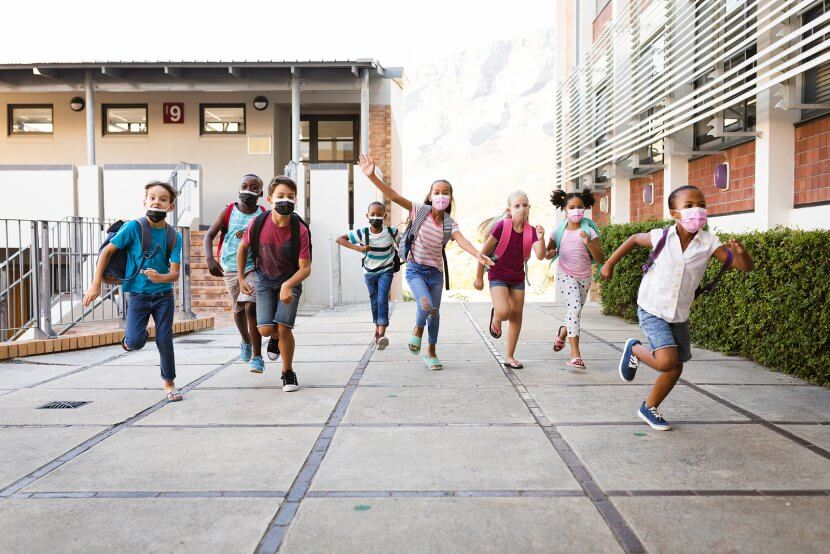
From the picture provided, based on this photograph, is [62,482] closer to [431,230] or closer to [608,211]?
[431,230]

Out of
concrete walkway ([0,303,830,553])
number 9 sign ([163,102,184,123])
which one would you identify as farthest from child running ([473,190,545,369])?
number 9 sign ([163,102,184,123])

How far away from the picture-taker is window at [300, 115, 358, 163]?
2234 centimetres

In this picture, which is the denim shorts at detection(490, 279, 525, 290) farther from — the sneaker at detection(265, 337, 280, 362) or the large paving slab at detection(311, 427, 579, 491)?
the large paving slab at detection(311, 427, 579, 491)

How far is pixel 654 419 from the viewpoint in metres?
4.68

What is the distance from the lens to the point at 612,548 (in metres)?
2.84

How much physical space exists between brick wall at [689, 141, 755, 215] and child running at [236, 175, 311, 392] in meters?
6.19

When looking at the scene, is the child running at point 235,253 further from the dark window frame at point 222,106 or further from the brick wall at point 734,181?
the dark window frame at point 222,106

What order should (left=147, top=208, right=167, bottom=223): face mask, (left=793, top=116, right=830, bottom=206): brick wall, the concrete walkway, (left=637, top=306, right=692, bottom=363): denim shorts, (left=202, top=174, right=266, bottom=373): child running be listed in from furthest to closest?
(left=793, top=116, right=830, bottom=206): brick wall → (left=202, top=174, right=266, bottom=373): child running → (left=147, top=208, right=167, bottom=223): face mask → (left=637, top=306, right=692, bottom=363): denim shorts → the concrete walkway

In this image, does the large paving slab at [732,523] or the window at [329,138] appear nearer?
the large paving slab at [732,523]

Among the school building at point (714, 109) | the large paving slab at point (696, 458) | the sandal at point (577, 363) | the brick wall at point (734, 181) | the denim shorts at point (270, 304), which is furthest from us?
the brick wall at point (734, 181)

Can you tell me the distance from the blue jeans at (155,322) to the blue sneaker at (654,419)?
3489 millimetres

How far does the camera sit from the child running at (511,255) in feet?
22.2

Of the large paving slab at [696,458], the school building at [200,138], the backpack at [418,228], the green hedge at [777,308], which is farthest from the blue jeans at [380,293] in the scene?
the school building at [200,138]

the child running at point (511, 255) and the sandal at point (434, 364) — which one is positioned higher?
the child running at point (511, 255)
